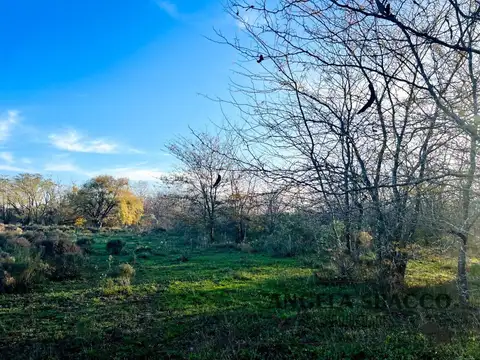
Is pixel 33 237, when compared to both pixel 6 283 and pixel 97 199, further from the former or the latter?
pixel 97 199

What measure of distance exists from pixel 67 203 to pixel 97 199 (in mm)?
3498

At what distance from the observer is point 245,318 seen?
543 centimetres

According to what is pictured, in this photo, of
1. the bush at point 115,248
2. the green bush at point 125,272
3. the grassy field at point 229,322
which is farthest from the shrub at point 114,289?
the bush at point 115,248

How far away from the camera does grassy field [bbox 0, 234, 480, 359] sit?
4.04m

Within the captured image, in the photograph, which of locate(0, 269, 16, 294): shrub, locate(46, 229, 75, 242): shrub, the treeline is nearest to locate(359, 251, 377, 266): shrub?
locate(0, 269, 16, 294): shrub

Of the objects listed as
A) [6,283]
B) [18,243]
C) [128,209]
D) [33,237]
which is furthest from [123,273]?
[128,209]

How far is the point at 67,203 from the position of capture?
38.2m

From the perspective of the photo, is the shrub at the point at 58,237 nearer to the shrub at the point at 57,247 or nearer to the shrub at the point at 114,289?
the shrub at the point at 57,247

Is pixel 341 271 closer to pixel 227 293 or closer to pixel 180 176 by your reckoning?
pixel 227 293

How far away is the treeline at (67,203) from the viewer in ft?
123

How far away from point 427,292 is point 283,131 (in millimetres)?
5277

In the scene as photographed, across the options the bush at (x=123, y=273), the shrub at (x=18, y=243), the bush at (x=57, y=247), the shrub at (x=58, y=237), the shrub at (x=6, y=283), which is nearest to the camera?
the shrub at (x=6, y=283)

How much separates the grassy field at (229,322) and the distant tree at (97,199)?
3146 centimetres

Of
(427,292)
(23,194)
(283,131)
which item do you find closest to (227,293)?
(427,292)
